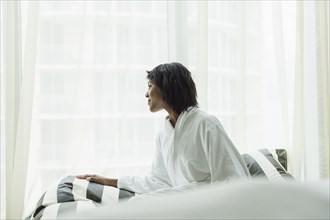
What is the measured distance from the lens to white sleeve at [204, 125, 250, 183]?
5.47ft

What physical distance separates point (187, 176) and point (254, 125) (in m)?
0.75

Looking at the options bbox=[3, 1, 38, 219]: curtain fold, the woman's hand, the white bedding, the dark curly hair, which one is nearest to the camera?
the white bedding

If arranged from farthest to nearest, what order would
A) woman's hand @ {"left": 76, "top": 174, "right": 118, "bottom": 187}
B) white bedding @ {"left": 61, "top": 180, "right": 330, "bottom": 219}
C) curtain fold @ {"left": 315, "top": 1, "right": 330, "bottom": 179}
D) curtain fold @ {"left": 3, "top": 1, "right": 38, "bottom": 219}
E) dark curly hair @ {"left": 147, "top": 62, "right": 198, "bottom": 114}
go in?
curtain fold @ {"left": 315, "top": 1, "right": 330, "bottom": 179} → curtain fold @ {"left": 3, "top": 1, "right": 38, "bottom": 219} → woman's hand @ {"left": 76, "top": 174, "right": 118, "bottom": 187} → dark curly hair @ {"left": 147, "top": 62, "right": 198, "bottom": 114} → white bedding @ {"left": 61, "top": 180, "right": 330, "bottom": 219}

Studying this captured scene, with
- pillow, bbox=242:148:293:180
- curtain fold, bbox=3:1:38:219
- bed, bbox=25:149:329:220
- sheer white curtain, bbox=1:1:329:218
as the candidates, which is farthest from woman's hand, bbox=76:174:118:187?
bed, bbox=25:149:329:220

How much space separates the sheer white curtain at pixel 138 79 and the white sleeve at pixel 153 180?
281mm

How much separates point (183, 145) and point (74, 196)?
51 cm

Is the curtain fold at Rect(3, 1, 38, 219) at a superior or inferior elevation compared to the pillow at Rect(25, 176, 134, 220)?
superior

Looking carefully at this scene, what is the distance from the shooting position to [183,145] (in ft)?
5.97

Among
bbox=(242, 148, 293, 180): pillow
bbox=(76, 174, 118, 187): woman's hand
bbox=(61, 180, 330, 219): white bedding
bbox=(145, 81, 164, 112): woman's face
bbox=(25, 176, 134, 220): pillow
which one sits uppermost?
bbox=(145, 81, 164, 112): woman's face

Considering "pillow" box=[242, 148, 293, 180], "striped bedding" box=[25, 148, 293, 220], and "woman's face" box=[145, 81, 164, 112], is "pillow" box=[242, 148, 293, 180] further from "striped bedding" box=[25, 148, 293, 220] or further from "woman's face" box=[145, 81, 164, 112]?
"woman's face" box=[145, 81, 164, 112]

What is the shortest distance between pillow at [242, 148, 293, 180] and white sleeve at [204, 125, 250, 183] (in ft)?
1.00

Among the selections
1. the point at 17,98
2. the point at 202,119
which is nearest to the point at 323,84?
the point at 202,119

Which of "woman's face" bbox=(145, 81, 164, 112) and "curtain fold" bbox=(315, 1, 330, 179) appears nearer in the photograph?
"woman's face" bbox=(145, 81, 164, 112)

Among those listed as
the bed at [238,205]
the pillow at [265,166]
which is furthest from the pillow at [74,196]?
the bed at [238,205]
